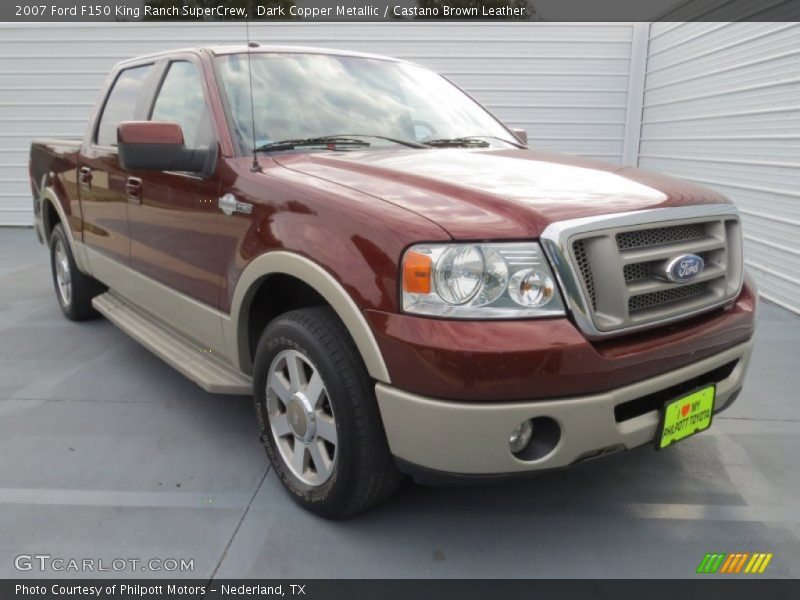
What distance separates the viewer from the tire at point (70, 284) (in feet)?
16.0

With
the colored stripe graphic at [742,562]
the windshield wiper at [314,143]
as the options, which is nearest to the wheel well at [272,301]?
the windshield wiper at [314,143]

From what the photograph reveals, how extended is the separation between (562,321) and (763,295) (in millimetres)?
5022

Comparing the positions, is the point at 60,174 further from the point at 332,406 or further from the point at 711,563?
the point at 711,563

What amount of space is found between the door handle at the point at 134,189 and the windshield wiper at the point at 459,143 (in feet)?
5.00

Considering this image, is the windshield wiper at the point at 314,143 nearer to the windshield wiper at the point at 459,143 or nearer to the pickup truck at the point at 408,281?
the pickup truck at the point at 408,281

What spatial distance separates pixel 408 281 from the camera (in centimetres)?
196

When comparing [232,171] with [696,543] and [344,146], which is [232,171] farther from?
[696,543]

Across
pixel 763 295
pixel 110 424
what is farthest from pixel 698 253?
pixel 763 295

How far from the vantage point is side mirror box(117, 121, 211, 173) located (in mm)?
2713

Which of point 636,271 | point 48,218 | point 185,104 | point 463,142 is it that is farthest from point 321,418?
point 48,218

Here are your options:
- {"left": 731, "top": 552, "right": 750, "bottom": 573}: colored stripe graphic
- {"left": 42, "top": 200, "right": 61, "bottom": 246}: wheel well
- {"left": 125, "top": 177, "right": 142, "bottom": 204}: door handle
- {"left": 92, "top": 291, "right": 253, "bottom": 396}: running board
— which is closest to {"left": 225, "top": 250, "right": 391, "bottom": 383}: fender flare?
{"left": 92, "top": 291, "right": 253, "bottom": 396}: running board

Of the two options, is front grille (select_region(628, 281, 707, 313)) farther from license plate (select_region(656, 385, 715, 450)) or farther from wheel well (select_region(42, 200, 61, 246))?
wheel well (select_region(42, 200, 61, 246))

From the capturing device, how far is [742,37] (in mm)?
6438

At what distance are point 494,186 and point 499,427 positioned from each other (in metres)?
0.84
